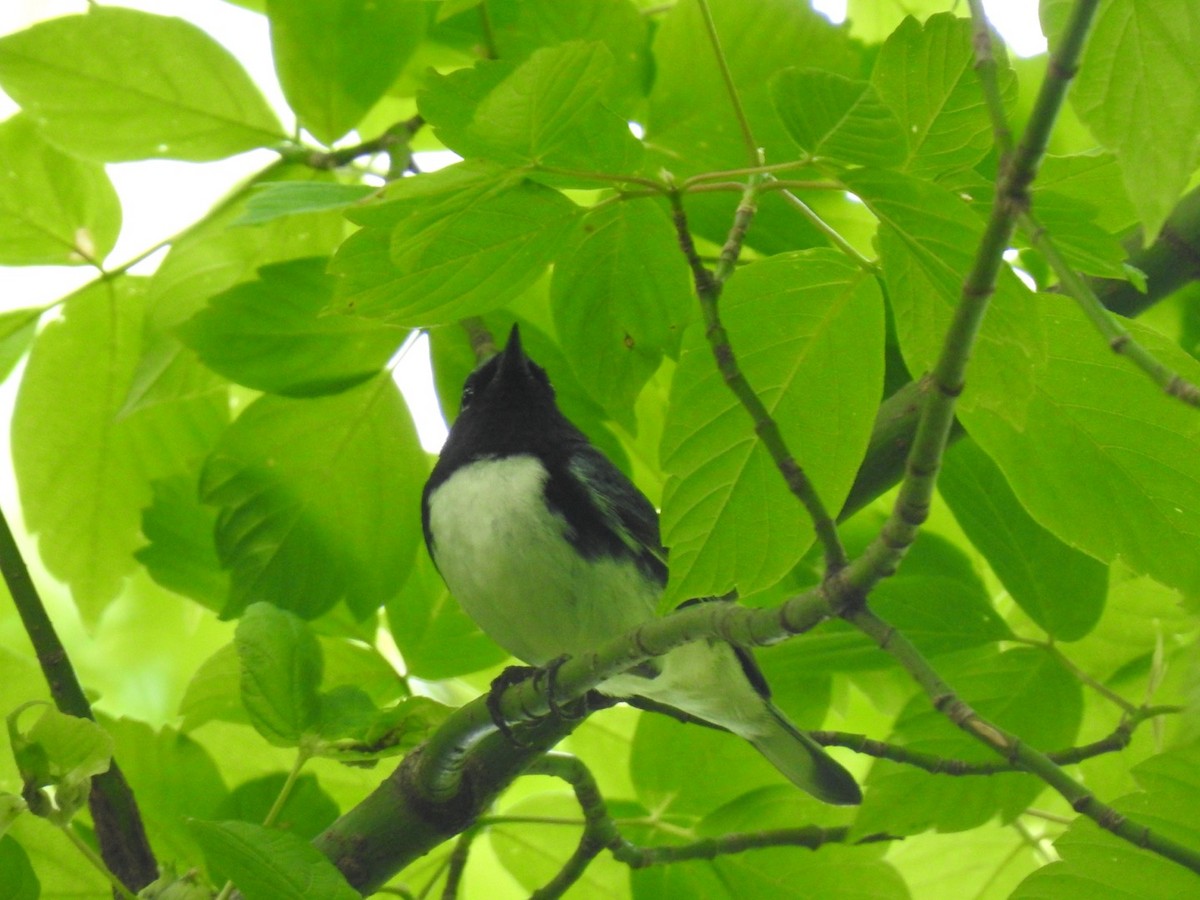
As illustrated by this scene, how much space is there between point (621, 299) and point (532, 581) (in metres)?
0.65

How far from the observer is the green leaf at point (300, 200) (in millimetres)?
1014

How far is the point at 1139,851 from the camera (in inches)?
39.9

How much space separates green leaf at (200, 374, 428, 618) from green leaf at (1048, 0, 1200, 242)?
3.38 feet

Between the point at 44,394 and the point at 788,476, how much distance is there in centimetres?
117

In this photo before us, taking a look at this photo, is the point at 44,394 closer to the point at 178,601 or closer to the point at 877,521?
the point at 178,601

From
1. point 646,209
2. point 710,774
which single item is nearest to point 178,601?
point 710,774

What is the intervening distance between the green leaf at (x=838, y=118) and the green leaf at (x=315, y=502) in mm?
884

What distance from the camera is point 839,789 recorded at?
175 cm

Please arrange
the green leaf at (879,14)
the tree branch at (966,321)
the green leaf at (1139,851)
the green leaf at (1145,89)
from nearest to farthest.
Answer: the tree branch at (966,321)
the green leaf at (1145,89)
the green leaf at (1139,851)
the green leaf at (879,14)

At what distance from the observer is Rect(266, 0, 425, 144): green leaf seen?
1577mm

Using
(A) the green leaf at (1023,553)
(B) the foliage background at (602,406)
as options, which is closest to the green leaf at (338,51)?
(B) the foliage background at (602,406)

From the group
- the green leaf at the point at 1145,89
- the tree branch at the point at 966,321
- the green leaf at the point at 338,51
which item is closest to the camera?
the tree branch at the point at 966,321

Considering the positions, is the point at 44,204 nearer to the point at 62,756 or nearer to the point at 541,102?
the point at 62,756

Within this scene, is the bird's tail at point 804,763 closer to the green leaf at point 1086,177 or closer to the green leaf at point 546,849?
the green leaf at point 546,849
